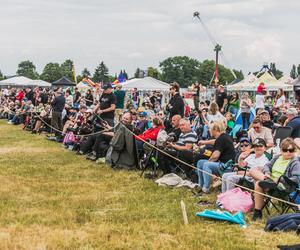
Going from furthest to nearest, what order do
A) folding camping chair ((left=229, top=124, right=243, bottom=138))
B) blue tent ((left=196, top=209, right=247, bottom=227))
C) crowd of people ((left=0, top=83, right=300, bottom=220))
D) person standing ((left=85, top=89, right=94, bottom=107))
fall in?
1. person standing ((left=85, top=89, right=94, bottom=107))
2. folding camping chair ((left=229, top=124, right=243, bottom=138))
3. crowd of people ((left=0, top=83, right=300, bottom=220))
4. blue tent ((left=196, top=209, right=247, bottom=227))

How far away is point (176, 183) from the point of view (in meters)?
8.84

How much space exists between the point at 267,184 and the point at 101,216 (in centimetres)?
212

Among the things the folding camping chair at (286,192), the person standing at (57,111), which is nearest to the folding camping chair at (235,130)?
the folding camping chair at (286,192)

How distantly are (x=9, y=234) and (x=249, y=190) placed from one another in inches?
124

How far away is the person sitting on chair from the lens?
665 cm

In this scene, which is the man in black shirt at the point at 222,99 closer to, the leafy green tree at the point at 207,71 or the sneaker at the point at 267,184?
the sneaker at the point at 267,184

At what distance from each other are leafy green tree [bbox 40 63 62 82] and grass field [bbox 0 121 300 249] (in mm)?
100782

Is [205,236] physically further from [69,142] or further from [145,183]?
[69,142]

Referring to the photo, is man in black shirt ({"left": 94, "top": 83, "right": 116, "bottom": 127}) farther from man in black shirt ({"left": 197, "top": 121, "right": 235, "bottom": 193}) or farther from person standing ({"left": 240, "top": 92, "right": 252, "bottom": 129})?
man in black shirt ({"left": 197, "top": 121, "right": 235, "bottom": 193})

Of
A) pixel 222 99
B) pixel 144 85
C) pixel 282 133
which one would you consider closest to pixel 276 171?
pixel 282 133

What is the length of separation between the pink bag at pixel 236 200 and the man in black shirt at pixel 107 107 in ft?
18.9

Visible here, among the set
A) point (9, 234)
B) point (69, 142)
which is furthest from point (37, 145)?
point (9, 234)

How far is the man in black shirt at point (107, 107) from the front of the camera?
12570 mm

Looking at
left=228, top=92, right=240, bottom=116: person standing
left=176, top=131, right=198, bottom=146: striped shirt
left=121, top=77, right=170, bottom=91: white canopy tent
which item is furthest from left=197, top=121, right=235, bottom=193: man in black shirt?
left=121, top=77, right=170, bottom=91: white canopy tent
